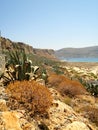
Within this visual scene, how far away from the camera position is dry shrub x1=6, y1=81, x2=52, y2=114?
7.93 m

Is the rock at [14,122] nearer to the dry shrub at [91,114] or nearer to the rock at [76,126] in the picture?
the rock at [76,126]

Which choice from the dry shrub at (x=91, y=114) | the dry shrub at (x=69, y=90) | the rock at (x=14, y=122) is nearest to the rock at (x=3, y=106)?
the rock at (x=14, y=122)

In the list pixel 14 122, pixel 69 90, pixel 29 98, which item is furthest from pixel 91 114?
pixel 69 90

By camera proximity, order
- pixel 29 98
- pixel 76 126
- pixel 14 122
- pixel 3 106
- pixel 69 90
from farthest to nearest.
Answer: pixel 69 90, pixel 29 98, pixel 76 126, pixel 3 106, pixel 14 122

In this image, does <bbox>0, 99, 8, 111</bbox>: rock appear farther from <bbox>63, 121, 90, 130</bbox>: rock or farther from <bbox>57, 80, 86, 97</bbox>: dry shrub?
<bbox>57, 80, 86, 97</bbox>: dry shrub

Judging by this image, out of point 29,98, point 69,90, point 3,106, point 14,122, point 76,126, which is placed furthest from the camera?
point 69,90

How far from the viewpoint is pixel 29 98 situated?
318 inches

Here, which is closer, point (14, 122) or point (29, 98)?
point (14, 122)

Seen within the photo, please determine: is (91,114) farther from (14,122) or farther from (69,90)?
(69,90)

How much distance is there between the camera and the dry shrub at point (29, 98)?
26.0 ft

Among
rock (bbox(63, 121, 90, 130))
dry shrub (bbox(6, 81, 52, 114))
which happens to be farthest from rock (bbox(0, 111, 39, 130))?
rock (bbox(63, 121, 90, 130))

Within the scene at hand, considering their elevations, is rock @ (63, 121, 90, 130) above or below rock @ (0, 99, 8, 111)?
below

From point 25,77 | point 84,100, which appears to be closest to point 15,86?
point 25,77

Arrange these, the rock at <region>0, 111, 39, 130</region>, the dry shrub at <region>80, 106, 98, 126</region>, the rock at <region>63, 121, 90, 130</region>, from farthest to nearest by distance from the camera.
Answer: the dry shrub at <region>80, 106, 98, 126</region> → the rock at <region>63, 121, 90, 130</region> → the rock at <region>0, 111, 39, 130</region>
